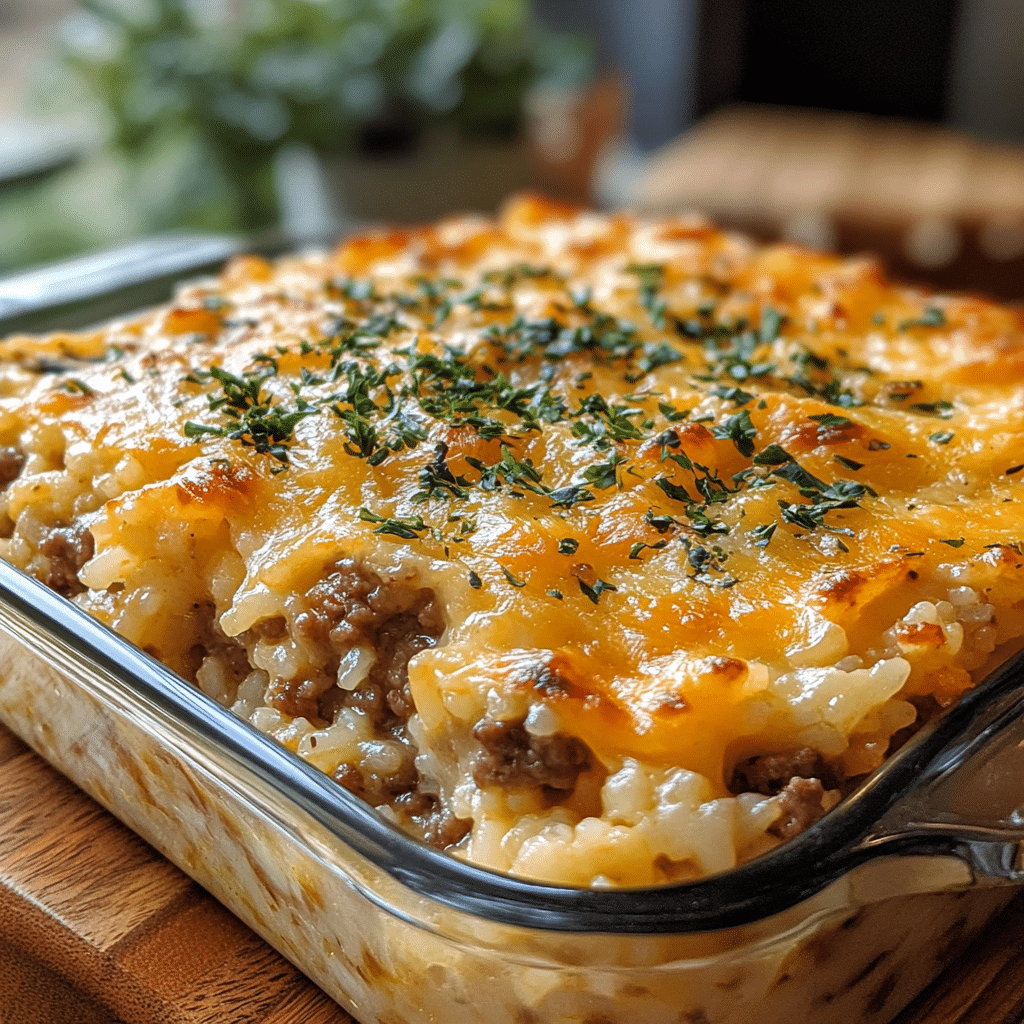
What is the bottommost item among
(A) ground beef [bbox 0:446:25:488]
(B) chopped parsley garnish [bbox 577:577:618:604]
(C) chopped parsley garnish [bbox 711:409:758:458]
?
(A) ground beef [bbox 0:446:25:488]

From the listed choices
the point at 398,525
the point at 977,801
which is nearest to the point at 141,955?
the point at 398,525

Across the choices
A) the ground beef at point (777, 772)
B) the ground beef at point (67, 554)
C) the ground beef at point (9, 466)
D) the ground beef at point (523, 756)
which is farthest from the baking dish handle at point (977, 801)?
the ground beef at point (9, 466)

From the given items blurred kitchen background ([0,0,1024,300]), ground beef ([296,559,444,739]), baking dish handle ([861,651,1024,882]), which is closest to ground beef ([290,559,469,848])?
ground beef ([296,559,444,739])

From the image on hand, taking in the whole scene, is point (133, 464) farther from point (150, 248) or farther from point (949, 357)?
point (150, 248)

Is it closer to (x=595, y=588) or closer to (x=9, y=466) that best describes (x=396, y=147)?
(x=9, y=466)

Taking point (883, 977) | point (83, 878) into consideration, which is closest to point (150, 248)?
point (83, 878)

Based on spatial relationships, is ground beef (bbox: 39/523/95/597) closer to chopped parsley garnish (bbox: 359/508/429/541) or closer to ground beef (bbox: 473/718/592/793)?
chopped parsley garnish (bbox: 359/508/429/541)
